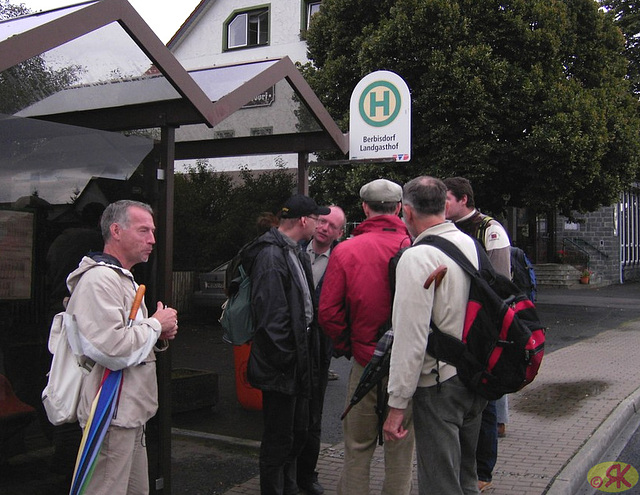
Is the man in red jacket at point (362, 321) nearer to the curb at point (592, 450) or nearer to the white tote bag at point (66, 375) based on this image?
the white tote bag at point (66, 375)

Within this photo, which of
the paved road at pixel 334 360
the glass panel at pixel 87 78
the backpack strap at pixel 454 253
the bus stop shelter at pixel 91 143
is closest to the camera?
the backpack strap at pixel 454 253

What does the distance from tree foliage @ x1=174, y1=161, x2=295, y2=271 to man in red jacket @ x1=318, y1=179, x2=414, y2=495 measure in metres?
4.46

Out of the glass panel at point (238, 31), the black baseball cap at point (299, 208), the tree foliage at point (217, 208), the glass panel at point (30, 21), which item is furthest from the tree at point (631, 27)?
the glass panel at point (30, 21)

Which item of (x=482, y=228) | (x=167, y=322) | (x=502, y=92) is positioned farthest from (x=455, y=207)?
(x=502, y=92)

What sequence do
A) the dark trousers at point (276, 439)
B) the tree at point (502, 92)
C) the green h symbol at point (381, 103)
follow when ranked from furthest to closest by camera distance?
the tree at point (502, 92) → the green h symbol at point (381, 103) → the dark trousers at point (276, 439)

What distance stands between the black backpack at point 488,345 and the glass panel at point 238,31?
24.7 m

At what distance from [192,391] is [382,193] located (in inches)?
133

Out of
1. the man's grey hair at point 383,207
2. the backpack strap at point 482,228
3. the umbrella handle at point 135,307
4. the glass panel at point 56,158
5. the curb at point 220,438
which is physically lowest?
the curb at point 220,438

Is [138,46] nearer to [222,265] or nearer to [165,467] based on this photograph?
[165,467]

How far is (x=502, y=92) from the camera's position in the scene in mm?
15781

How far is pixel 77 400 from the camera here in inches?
111

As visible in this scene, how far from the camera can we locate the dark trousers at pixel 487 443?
14.6ft

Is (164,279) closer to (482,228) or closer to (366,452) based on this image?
(366,452)

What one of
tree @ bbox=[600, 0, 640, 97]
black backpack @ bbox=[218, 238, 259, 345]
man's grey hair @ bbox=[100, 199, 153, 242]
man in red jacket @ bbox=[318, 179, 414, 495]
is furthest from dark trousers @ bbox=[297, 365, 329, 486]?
tree @ bbox=[600, 0, 640, 97]
